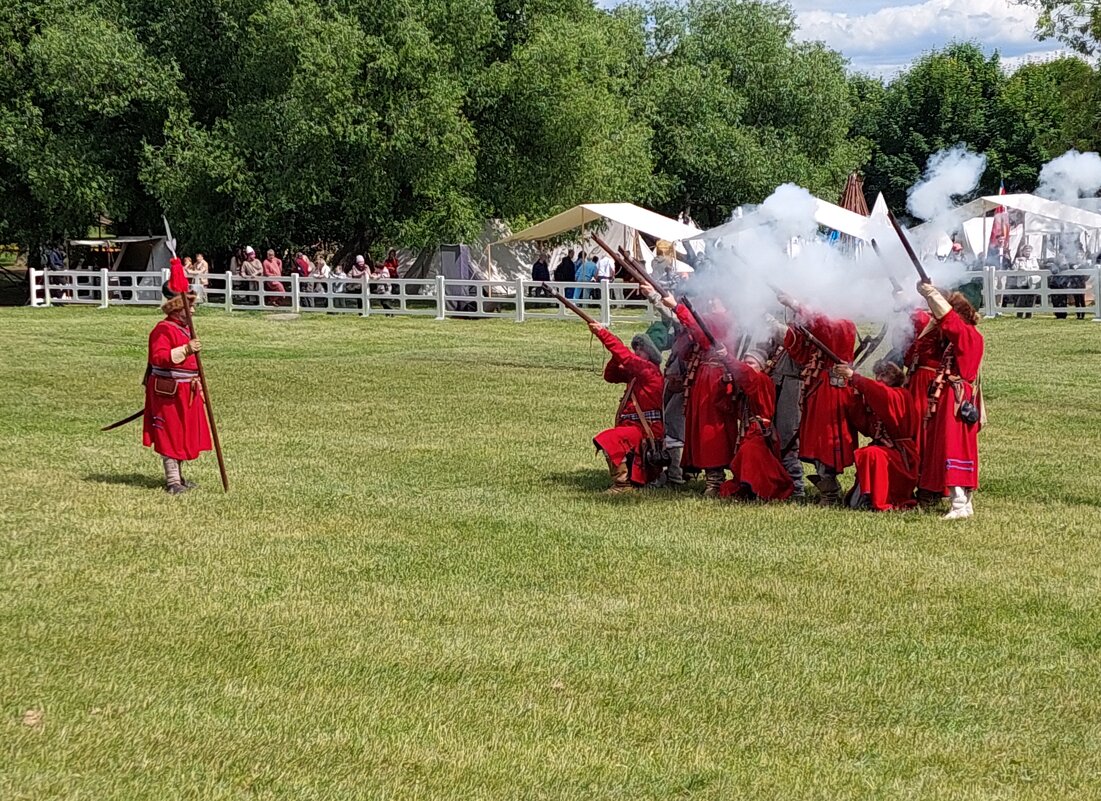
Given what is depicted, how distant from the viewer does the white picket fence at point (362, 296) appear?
32844mm

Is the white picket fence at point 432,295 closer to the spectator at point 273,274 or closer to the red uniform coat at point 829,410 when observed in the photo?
the spectator at point 273,274

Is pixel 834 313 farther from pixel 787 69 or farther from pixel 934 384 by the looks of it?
pixel 787 69

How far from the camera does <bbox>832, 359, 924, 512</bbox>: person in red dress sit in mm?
11297

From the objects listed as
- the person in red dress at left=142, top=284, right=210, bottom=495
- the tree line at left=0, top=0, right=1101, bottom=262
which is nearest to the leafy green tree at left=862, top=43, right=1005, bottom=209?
the tree line at left=0, top=0, right=1101, bottom=262

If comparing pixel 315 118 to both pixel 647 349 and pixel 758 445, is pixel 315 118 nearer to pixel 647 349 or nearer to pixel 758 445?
pixel 647 349

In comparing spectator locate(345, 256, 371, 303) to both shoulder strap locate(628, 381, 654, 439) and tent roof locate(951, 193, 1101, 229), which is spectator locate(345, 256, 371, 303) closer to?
tent roof locate(951, 193, 1101, 229)

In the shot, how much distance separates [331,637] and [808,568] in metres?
3.36

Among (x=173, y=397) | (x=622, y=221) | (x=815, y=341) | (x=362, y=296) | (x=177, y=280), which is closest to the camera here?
(x=815, y=341)

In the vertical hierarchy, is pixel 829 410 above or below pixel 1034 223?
below

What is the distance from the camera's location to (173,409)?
41.2 ft

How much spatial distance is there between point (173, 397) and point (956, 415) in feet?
21.6

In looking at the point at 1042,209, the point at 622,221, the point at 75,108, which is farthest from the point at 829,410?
Result: the point at 75,108


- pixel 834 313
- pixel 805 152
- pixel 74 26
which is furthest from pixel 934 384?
pixel 805 152

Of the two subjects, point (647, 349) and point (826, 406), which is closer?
point (826, 406)
